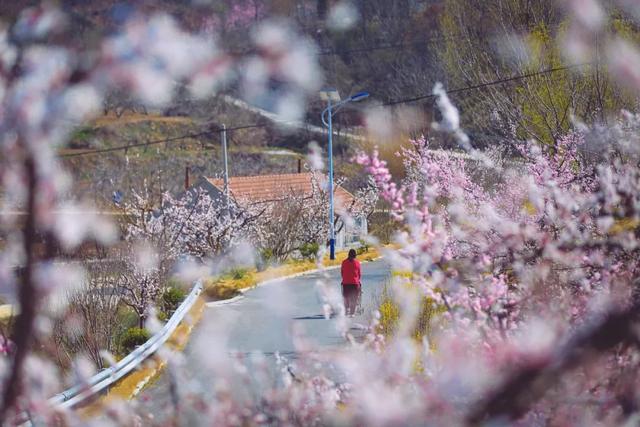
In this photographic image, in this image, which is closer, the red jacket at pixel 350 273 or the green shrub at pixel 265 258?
the red jacket at pixel 350 273

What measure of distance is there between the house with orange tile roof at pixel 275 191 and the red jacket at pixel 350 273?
852 centimetres

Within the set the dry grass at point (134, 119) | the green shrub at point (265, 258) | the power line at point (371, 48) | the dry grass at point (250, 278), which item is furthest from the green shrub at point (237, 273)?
the dry grass at point (134, 119)

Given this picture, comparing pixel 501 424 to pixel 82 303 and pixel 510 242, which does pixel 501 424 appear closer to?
pixel 510 242

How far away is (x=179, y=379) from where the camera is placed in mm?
2734

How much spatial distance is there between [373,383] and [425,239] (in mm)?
1491

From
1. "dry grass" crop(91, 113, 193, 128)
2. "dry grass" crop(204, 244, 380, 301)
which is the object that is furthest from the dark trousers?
"dry grass" crop(91, 113, 193, 128)

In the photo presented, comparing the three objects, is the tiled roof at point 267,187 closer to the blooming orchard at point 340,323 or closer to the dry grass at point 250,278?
the dry grass at point 250,278

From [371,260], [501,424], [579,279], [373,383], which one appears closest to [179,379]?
[373,383]

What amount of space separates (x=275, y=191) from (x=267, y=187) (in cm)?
63

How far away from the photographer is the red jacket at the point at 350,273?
12.2 metres

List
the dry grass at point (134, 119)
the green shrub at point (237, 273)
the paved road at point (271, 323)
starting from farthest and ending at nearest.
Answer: the dry grass at point (134, 119) → the green shrub at point (237, 273) → the paved road at point (271, 323)

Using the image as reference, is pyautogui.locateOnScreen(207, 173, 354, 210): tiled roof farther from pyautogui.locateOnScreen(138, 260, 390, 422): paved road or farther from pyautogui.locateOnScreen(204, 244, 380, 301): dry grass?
pyautogui.locateOnScreen(138, 260, 390, 422): paved road

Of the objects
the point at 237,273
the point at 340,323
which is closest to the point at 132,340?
the point at 237,273

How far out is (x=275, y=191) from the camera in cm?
2331
